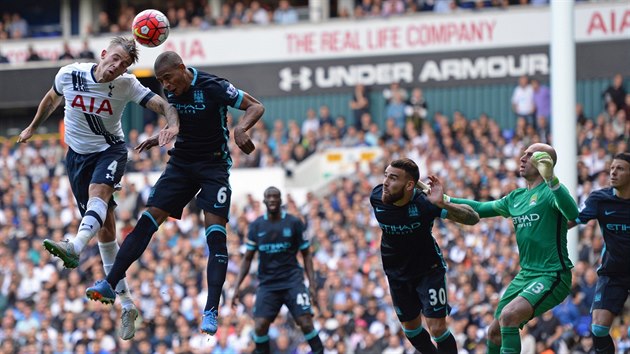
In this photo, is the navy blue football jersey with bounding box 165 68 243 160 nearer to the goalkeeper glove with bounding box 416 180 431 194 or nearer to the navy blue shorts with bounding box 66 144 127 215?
the navy blue shorts with bounding box 66 144 127 215

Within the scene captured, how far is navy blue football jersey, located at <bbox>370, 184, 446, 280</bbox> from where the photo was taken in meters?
12.5

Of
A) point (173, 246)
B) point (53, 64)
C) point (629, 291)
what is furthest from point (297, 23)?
point (629, 291)

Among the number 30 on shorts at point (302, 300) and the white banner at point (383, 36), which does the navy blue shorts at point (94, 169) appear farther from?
the white banner at point (383, 36)

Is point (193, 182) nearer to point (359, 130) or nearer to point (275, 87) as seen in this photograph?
point (359, 130)

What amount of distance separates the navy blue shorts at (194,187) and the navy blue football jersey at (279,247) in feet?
12.4

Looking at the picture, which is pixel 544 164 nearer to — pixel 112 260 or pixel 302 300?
pixel 112 260

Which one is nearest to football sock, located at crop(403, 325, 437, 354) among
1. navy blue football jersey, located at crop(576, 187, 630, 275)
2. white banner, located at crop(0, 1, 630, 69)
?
navy blue football jersey, located at crop(576, 187, 630, 275)

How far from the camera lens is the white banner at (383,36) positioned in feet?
94.6

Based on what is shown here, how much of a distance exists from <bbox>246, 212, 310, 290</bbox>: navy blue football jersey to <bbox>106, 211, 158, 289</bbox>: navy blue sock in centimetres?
399

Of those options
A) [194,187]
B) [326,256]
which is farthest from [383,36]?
[194,187]

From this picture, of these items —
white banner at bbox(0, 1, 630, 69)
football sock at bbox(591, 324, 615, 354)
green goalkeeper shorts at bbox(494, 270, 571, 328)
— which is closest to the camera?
green goalkeeper shorts at bbox(494, 270, 571, 328)

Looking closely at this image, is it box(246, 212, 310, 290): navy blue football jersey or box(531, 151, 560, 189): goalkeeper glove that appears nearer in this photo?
box(531, 151, 560, 189): goalkeeper glove

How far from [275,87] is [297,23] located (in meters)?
1.71

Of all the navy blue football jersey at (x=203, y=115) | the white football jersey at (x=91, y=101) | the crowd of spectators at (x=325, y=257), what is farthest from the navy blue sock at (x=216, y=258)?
the crowd of spectators at (x=325, y=257)
